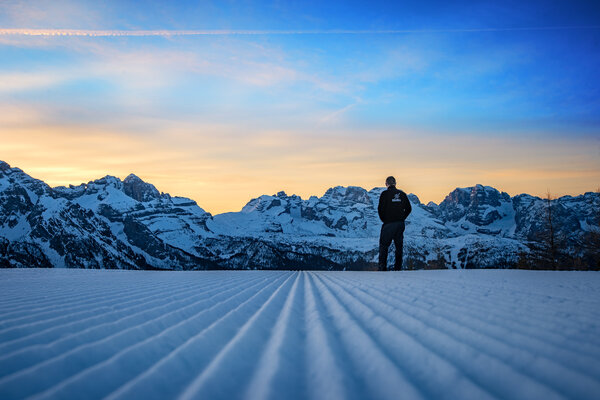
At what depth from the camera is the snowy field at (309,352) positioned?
126 centimetres

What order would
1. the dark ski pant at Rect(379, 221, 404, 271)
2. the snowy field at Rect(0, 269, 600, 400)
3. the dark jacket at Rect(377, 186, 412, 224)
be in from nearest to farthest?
1. the snowy field at Rect(0, 269, 600, 400)
2. the dark ski pant at Rect(379, 221, 404, 271)
3. the dark jacket at Rect(377, 186, 412, 224)

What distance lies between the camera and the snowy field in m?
1.26

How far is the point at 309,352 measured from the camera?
69.1 inches

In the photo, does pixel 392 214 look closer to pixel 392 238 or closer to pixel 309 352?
pixel 392 238

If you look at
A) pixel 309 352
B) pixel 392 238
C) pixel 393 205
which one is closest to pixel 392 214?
pixel 393 205

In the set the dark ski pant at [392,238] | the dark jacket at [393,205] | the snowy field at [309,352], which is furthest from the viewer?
the dark jacket at [393,205]

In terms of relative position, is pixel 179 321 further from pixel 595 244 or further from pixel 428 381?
pixel 595 244

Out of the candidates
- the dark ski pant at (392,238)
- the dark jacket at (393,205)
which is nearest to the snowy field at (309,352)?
the dark ski pant at (392,238)

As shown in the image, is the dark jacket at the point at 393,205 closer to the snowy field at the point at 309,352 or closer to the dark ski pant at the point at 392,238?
the dark ski pant at the point at 392,238

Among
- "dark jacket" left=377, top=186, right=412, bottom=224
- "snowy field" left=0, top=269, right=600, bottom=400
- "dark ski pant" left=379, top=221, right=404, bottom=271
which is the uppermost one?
"dark jacket" left=377, top=186, right=412, bottom=224

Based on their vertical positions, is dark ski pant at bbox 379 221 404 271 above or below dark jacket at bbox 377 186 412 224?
below

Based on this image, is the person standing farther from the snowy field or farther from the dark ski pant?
the snowy field

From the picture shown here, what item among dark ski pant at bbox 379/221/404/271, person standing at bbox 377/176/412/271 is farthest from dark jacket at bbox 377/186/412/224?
dark ski pant at bbox 379/221/404/271

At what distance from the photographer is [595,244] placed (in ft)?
90.3
